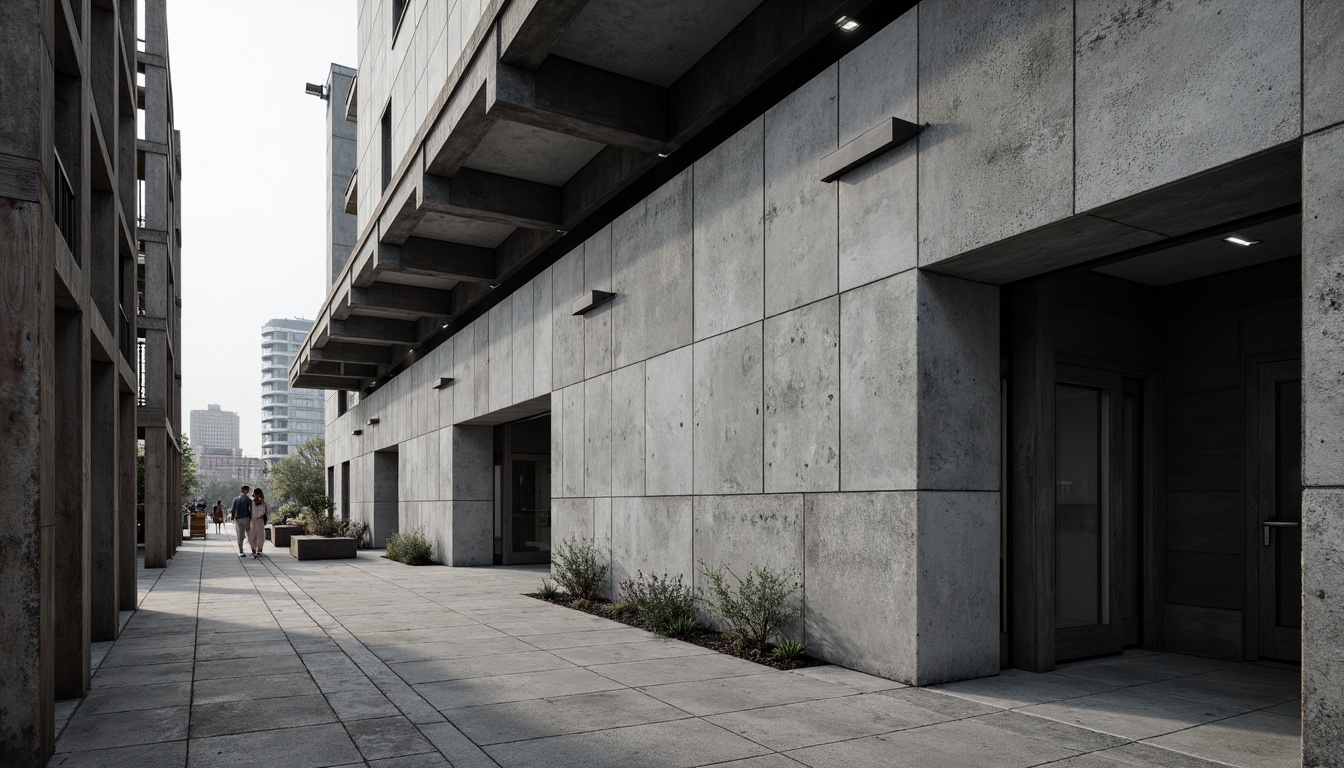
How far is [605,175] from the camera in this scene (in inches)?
483

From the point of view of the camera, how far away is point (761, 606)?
827cm

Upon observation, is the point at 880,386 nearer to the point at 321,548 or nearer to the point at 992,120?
the point at 992,120

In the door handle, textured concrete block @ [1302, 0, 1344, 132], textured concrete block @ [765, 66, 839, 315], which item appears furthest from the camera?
textured concrete block @ [765, 66, 839, 315]

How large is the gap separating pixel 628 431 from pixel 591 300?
203 centimetres

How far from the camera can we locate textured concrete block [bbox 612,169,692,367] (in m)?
10.4

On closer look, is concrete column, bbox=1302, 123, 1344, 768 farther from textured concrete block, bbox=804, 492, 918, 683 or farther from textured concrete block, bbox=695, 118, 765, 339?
textured concrete block, bbox=695, 118, 765, 339

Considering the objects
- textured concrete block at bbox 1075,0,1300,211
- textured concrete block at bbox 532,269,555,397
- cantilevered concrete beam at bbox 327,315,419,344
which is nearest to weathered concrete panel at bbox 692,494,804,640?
textured concrete block at bbox 1075,0,1300,211

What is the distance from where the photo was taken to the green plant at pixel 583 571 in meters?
12.1

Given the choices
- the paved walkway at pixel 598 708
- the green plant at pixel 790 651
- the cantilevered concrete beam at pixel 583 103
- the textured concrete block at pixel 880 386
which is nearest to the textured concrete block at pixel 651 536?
the paved walkway at pixel 598 708

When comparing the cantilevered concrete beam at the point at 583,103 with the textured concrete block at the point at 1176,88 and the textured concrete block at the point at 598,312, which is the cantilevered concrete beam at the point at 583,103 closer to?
the textured concrete block at the point at 598,312

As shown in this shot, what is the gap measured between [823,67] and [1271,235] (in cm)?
405

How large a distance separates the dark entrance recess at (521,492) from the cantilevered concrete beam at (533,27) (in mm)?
11444

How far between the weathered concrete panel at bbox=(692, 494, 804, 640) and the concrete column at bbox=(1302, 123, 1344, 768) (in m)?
4.31

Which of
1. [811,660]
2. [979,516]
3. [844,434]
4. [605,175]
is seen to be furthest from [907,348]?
[605,175]
